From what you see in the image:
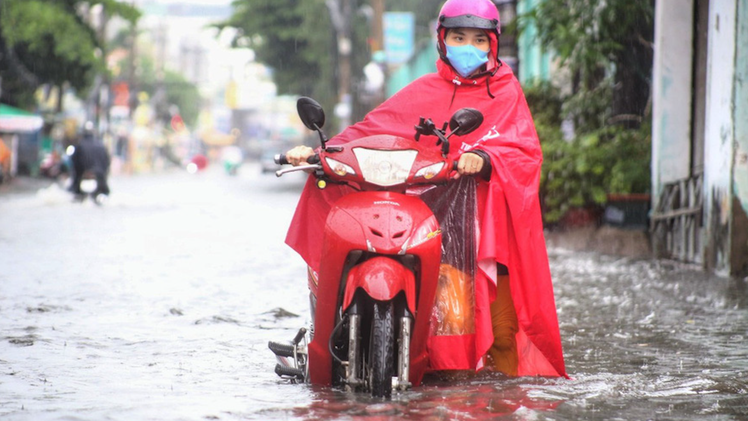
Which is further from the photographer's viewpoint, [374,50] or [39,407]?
[374,50]

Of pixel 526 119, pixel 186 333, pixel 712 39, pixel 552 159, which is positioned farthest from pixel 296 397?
pixel 552 159

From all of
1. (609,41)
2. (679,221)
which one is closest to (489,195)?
(679,221)

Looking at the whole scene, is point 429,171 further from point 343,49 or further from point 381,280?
point 343,49

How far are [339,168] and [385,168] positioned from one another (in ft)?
0.60

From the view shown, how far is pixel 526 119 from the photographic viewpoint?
5172 mm

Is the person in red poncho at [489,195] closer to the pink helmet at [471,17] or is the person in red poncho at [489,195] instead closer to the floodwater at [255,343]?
the pink helmet at [471,17]

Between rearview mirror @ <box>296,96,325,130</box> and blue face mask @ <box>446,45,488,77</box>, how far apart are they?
2.64 ft

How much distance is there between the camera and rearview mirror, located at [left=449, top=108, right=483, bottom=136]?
4621 mm

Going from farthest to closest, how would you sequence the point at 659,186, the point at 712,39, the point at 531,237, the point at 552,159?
the point at 552,159 < the point at 659,186 < the point at 712,39 < the point at 531,237

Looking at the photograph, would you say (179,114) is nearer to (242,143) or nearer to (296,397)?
(242,143)

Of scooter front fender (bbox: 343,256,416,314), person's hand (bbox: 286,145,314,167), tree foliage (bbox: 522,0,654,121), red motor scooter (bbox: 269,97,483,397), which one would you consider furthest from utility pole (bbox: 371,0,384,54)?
scooter front fender (bbox: 343,256,416,314)

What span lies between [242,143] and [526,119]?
157 m

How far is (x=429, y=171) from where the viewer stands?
4547 millimetres

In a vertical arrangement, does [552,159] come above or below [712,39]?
below
